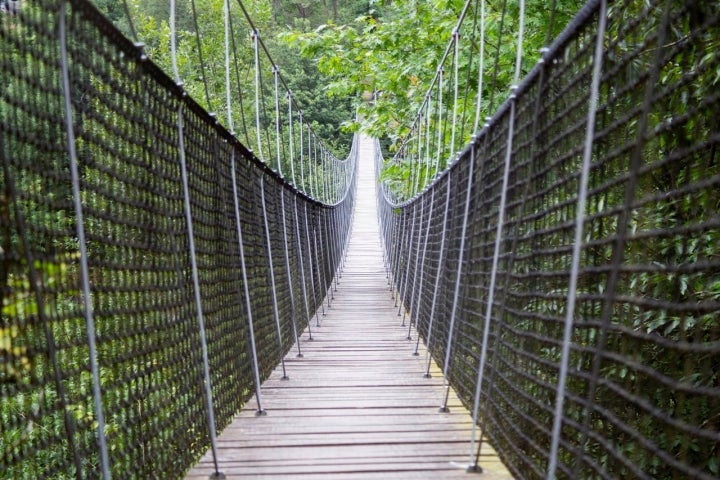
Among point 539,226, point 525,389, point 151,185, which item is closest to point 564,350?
point 525,389

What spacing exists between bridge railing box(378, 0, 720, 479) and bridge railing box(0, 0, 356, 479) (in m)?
0.69

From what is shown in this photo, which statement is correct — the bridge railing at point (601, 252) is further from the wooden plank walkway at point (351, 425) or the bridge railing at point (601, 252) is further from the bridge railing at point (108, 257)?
the bridge railing at point (108, 257)

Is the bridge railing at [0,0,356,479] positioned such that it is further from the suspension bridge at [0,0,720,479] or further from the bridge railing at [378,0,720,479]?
the bridge railing at [378,0,720,479]

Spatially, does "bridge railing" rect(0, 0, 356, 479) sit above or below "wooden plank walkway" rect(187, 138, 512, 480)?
above

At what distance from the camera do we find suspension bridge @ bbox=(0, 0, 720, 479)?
3.01 feet

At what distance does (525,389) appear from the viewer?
59.0 inches

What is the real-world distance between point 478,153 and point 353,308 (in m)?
3.38

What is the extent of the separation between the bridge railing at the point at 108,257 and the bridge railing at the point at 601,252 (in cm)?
69

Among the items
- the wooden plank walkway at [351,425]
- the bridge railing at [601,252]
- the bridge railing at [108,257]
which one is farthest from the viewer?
the wooden plank walkway at [351,425]

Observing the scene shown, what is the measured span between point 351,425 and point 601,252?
96 cm

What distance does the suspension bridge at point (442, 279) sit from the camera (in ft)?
3.01

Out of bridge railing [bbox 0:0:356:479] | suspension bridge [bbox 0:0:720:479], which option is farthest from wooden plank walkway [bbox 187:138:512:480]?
bridge railing [bbox 0:0:356:479]

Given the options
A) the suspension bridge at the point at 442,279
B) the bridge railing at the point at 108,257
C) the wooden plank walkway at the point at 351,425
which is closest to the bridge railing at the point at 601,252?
the suspension bridge at the point at 442,279

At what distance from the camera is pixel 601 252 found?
1386 millimetres
